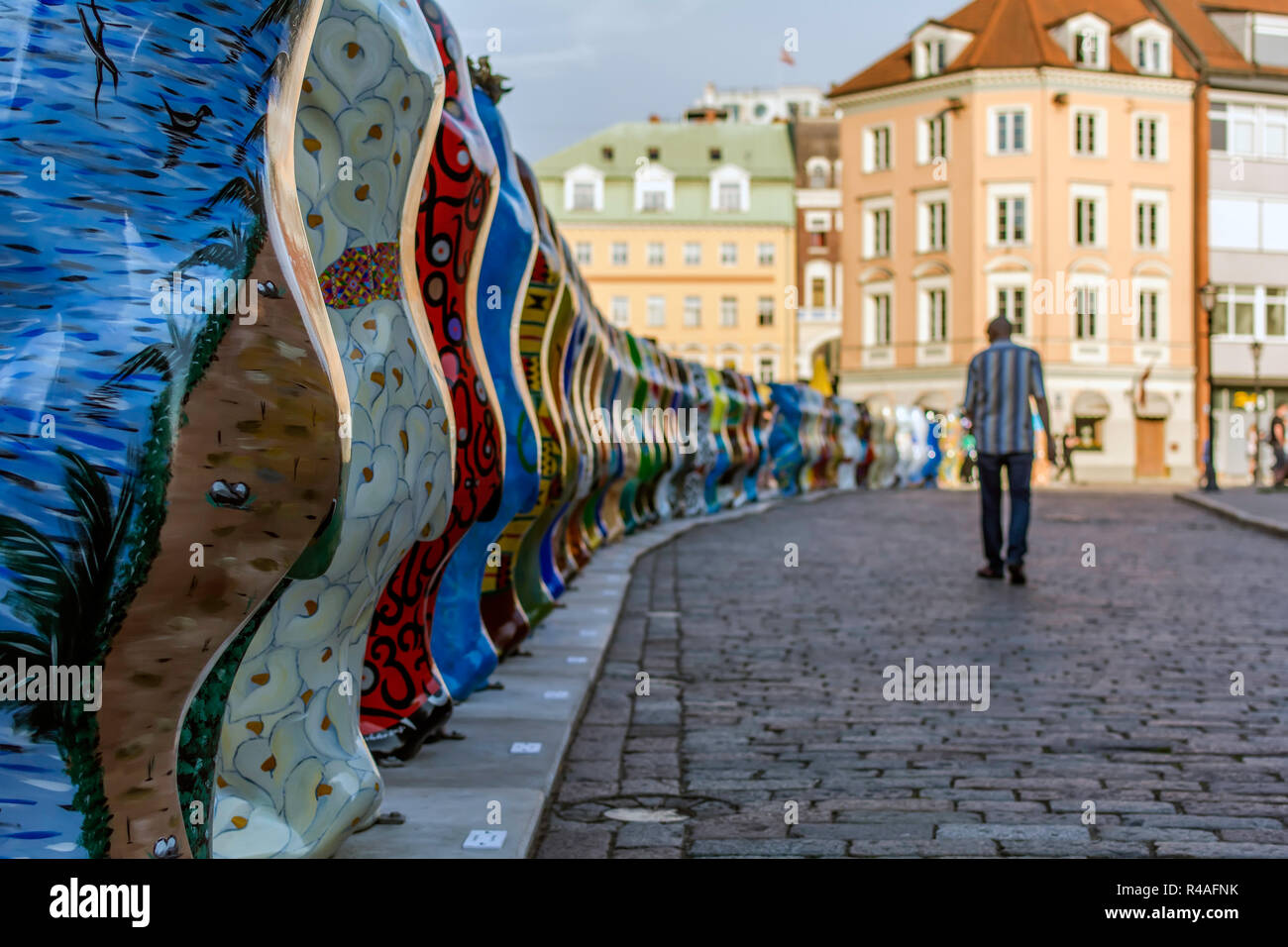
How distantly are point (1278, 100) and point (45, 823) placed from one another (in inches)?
2554

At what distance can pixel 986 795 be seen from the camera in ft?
15.2

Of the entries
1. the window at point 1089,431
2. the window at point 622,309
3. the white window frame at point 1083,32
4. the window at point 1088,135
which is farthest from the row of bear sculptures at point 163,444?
the window at point 622,309

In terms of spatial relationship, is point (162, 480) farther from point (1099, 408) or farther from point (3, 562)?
point (1099, 408)

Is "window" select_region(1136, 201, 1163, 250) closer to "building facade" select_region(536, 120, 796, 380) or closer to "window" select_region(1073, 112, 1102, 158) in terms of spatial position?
"window" select_region(1073, 112, 1102, 158)

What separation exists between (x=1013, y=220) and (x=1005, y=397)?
159ft

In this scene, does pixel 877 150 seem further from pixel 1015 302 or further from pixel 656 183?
pixel 656 183

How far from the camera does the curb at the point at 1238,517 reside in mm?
18150

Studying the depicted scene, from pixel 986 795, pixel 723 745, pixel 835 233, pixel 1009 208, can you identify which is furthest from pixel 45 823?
pixel 835 233

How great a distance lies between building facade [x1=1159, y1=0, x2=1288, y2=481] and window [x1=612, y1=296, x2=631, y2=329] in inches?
1117

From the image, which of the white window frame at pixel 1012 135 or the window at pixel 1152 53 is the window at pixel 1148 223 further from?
the window at pixel 1152 53

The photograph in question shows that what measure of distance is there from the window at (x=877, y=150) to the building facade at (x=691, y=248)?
18342mm

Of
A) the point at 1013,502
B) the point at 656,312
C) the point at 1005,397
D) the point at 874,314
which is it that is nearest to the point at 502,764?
the point at 1013,502

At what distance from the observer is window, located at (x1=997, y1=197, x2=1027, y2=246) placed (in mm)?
58750

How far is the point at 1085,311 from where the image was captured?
194 feet
